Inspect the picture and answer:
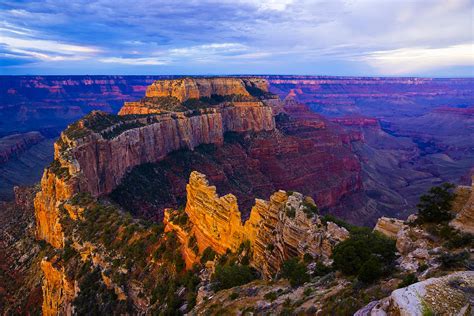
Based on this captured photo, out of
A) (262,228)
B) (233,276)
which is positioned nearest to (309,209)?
(262,228)

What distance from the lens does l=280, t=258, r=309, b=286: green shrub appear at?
66.1 feet

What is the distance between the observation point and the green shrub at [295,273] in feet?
66.1

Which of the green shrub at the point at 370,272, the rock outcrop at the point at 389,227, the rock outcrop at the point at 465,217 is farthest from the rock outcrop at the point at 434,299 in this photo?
the rock outcrop at the point at 389,227

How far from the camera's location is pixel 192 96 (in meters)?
111

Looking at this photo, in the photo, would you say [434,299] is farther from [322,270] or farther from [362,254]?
[322,270]

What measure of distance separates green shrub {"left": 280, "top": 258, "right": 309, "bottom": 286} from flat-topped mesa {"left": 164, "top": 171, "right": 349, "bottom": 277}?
70.9 inches

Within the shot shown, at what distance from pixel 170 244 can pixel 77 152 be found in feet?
96.2

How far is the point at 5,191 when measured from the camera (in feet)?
354

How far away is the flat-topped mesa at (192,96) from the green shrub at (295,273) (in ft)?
260

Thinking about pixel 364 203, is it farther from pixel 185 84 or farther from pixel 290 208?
pixel 290 208

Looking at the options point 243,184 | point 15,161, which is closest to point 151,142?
point 243,184

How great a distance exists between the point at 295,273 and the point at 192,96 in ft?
311

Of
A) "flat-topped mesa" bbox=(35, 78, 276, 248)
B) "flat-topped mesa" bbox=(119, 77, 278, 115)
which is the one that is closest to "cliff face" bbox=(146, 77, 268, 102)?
"flat-topped mesa" bbox=(119, 77, 278, 115)

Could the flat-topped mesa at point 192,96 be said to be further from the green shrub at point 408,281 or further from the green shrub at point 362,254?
the green shrub at point 408,281
